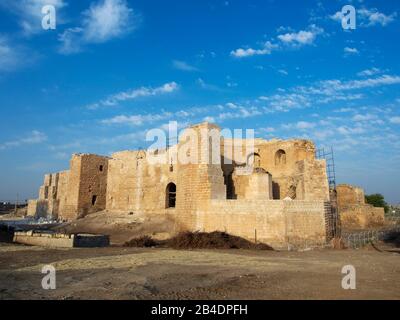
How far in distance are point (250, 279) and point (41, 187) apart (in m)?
42.0

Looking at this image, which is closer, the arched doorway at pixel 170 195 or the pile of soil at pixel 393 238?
the pile of soil at pixel 393 238

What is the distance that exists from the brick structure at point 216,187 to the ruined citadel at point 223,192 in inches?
2.0

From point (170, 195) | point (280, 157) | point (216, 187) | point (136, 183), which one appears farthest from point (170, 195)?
point (280, 157)

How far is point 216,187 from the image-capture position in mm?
19531

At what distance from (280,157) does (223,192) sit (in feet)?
30.4

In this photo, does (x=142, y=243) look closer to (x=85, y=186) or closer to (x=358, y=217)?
(x=85, y=186)

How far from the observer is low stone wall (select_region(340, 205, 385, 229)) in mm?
31130

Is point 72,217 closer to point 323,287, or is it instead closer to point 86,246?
point 86,246

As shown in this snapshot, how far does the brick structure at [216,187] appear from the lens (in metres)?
17.5

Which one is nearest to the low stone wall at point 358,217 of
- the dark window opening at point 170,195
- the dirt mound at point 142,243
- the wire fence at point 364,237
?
the wire fence at point 364,237

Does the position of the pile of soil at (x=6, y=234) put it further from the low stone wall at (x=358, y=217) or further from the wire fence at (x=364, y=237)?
the low stone wall at (x=358, y=217)
